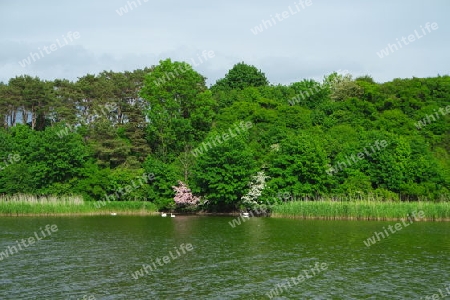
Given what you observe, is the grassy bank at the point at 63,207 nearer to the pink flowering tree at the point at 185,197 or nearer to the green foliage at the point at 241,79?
the pink flowering tree at the point at 185,197

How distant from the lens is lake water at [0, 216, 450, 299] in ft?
67.4

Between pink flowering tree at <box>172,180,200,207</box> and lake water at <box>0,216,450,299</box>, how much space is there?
14343 mm

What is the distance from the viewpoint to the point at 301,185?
53500mm

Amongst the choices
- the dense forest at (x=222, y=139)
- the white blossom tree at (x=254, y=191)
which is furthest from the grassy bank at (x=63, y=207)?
the white blossom tree at (x=254, y=191)

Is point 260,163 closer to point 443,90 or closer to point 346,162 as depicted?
point 346,162

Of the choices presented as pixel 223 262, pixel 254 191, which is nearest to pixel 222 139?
pixel 254 191

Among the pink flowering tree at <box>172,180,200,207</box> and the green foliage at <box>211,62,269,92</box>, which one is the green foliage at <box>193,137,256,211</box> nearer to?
the pink flowering tree at <box>172,180,200,207</box>

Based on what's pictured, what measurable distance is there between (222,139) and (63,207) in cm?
1959

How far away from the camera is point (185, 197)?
182 ft

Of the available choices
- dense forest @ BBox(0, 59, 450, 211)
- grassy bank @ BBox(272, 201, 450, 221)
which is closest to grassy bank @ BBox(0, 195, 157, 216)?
dense forest @ BBox(0, 59, 450, 211)

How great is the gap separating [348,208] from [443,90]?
39770mm

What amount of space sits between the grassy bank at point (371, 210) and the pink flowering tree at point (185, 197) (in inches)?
525

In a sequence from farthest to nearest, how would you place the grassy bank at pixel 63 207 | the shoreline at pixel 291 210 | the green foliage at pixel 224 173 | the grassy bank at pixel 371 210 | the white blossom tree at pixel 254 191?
the white blossom tree at pixel 254 191 → the green foliage at pixel 224 173 → the grassy bank at pixel 63 207 → the shoreline at pixel 291 210 → the grassy bank at pixel 371 210

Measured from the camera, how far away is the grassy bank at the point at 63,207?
163 ft
